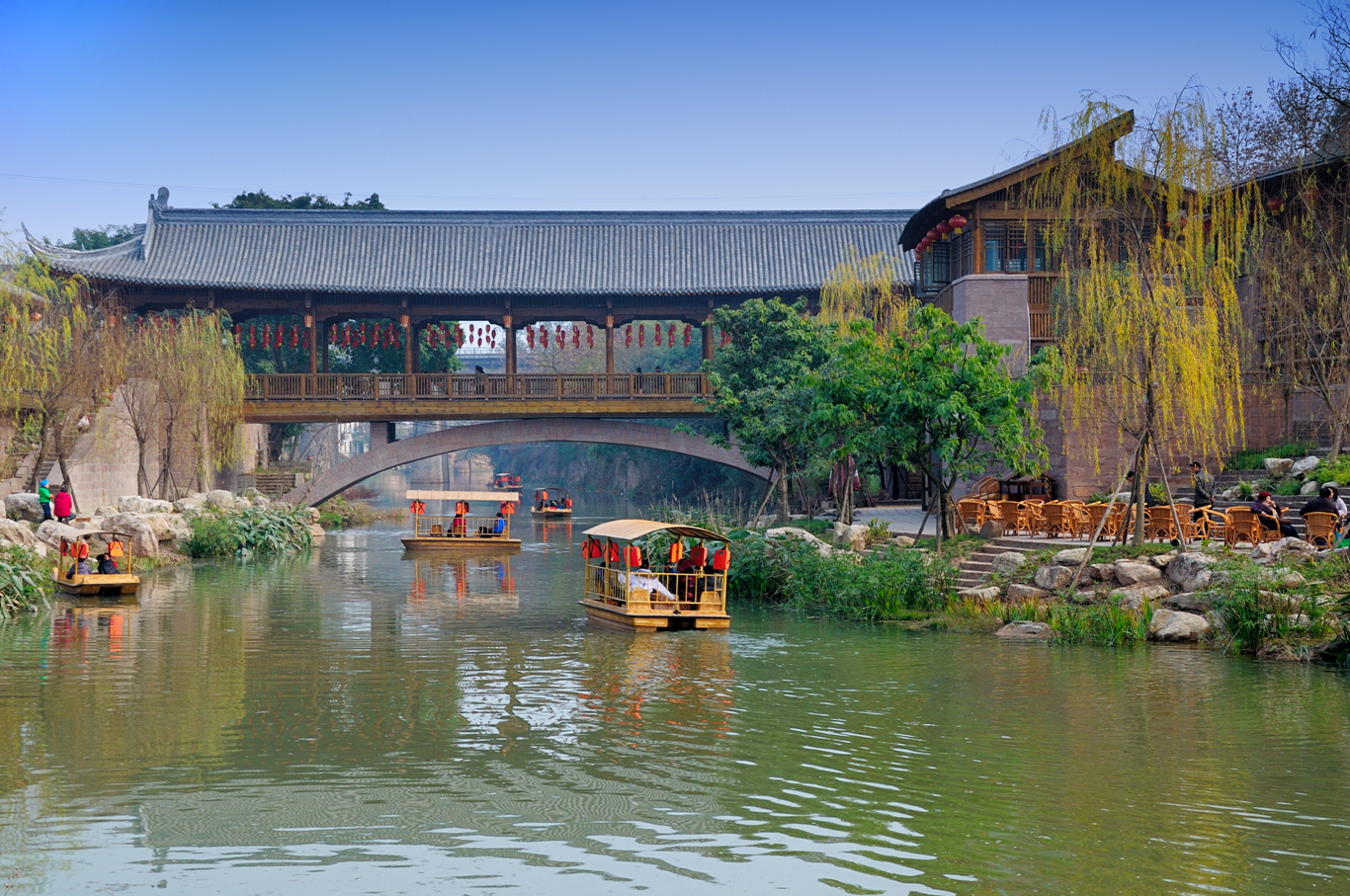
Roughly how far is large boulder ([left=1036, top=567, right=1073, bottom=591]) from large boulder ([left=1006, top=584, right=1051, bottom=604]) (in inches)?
3.6

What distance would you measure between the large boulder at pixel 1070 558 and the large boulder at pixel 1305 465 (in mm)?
5210

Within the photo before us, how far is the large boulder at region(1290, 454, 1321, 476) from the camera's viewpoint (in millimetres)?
19356

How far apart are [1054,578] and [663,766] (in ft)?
28.0

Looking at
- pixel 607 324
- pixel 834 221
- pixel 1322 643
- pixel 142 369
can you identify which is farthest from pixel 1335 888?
pixel 834 221

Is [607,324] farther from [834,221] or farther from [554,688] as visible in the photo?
[554,688]

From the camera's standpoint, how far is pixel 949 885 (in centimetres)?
667

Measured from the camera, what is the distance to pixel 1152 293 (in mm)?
16328

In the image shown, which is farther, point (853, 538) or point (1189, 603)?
point (853, 538)

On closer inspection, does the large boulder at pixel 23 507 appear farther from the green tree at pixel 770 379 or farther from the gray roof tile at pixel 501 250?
the green tree at pixel 770 379

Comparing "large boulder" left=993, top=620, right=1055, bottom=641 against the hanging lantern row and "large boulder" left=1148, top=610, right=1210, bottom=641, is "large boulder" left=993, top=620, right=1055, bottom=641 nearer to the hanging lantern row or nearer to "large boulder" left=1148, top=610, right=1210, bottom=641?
"large boulder" left=1148, top=610, right=1210, bottom=641

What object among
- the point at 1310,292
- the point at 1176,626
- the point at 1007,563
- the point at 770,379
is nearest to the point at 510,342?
the point at 770,379

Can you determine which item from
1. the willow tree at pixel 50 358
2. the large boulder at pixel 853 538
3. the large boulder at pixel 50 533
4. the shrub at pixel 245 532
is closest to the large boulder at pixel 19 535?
the large boulder at pixel 50 533

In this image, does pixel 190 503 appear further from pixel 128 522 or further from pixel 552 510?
pixel 552 510

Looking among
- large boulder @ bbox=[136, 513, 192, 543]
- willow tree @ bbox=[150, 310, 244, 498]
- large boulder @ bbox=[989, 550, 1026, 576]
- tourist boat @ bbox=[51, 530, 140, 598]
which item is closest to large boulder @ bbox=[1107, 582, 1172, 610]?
large boulder @ bbox=[989, 550, 1026, 576]
